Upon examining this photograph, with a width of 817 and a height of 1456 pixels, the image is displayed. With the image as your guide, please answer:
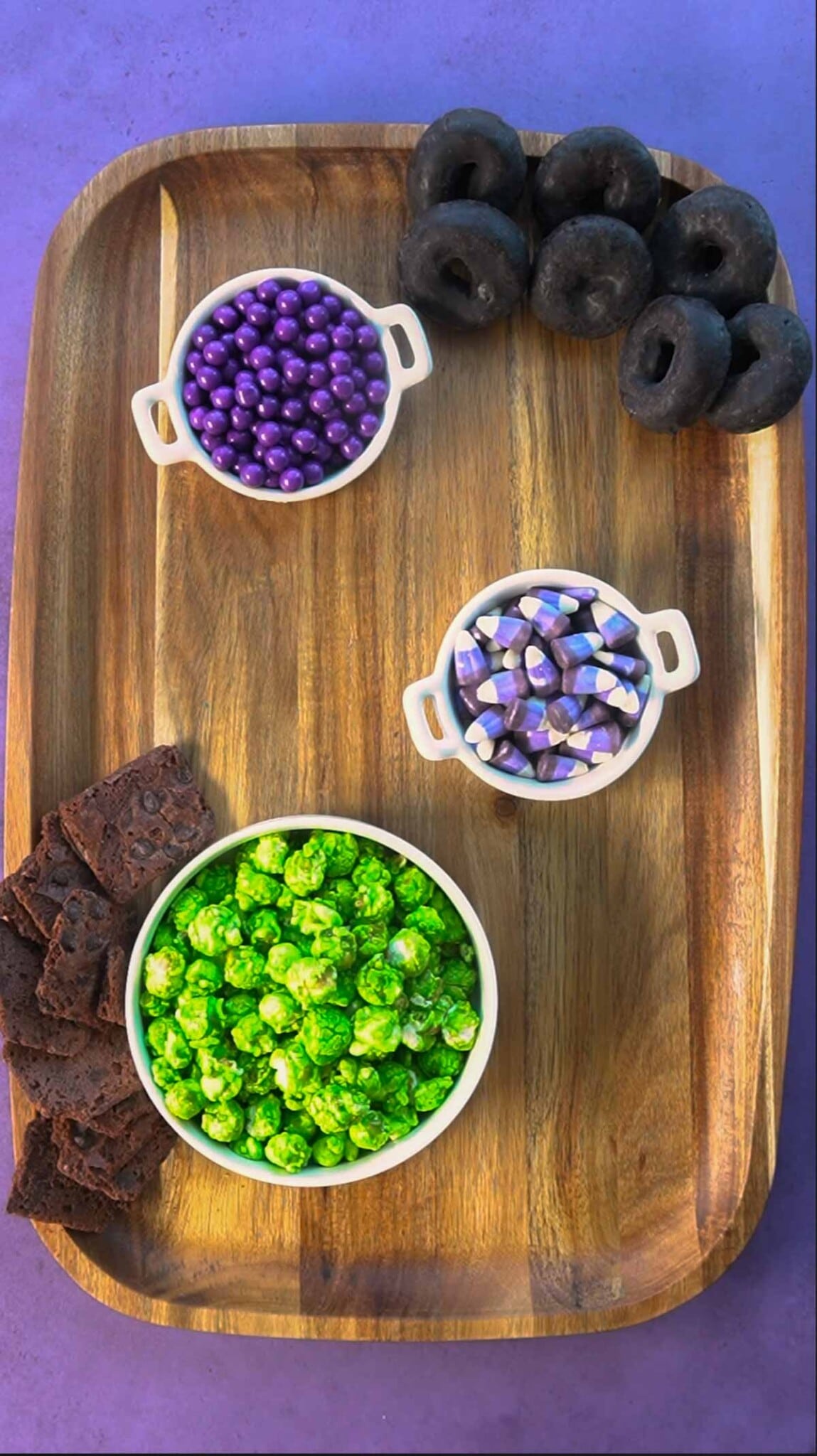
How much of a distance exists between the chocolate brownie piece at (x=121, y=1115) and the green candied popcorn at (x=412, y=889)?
34 centimetres

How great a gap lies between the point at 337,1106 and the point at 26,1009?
0.35 meters

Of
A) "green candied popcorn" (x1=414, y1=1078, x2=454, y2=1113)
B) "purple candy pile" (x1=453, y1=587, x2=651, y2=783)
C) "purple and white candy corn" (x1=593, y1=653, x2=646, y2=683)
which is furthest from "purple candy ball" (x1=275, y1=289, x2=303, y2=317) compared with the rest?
"green candied popcorn" (x1=414, y1=1078, x2=454, y2=1113)

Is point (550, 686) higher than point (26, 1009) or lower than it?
higher

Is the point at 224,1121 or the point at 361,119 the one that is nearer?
the point at 224,1121

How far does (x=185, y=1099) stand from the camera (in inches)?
43.9

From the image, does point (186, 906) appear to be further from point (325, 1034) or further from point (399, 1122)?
point (399, 1122)

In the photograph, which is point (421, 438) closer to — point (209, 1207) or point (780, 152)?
point (780, 152)

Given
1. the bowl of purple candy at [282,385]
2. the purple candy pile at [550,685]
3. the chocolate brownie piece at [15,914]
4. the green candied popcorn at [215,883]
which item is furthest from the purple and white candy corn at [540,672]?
the chocolate brownie piece at [15,914]

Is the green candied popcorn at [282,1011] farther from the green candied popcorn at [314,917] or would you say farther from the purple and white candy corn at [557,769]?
the purple and white candy corn at [557,769]

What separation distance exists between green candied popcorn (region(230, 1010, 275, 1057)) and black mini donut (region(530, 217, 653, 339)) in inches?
32.0

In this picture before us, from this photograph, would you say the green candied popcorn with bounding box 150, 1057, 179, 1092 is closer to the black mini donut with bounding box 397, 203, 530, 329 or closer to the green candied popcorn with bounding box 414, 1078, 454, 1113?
the green candied popcorn with bounding box 414, 1078, 454, 1113

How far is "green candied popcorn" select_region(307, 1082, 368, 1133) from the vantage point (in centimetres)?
109

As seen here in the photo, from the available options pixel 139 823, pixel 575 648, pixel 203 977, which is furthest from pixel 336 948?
pixel 575 648

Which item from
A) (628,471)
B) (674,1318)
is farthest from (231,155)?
(674,1318)
